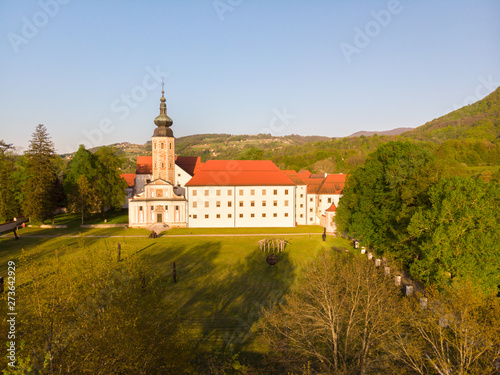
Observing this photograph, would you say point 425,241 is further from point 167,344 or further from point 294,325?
point 167,344

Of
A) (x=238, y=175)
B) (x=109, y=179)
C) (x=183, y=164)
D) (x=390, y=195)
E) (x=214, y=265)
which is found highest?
(x=183, y=164)

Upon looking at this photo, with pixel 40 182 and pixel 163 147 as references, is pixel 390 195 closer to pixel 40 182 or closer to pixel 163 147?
pixel 163 147

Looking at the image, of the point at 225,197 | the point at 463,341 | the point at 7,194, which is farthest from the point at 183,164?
the point at 463,341

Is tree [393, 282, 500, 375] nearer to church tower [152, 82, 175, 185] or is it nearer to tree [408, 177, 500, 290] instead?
tree [408, 177, 500, 290]

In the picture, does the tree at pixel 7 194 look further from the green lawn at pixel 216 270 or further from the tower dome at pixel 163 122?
the tower dome at pixel 163 122

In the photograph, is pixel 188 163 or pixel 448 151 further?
pixel 448 151

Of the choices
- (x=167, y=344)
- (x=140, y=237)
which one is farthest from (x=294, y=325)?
(x=140, y=237)

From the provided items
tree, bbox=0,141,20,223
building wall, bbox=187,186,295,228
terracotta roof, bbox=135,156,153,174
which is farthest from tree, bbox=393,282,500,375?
terracotta roof, bbox=135,156,153,174
